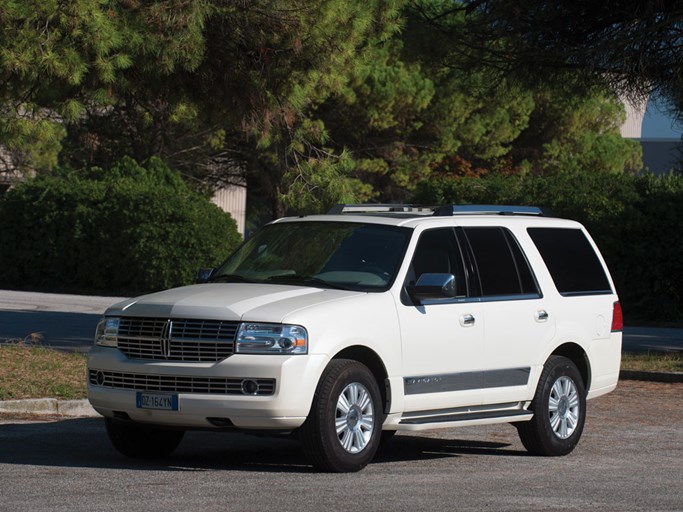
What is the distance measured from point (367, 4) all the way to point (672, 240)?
11740 millimetres

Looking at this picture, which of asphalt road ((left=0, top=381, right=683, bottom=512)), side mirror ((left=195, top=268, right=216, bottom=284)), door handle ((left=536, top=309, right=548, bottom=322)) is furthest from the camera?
door handle ((left=536, top=309, right=548, bottom=322))

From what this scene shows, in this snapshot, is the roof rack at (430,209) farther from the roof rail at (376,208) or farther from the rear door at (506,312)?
the rear door at (506,312)

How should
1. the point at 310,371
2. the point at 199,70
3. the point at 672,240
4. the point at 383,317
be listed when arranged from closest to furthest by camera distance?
the point at 310,371 → the point at 383,317 → the point at 199,70 → the point at 672,240

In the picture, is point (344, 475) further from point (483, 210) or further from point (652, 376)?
point (652, 376)

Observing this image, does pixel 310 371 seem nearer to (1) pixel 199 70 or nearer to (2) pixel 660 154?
(1) pixel 199 70

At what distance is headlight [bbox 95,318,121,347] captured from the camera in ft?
32.4

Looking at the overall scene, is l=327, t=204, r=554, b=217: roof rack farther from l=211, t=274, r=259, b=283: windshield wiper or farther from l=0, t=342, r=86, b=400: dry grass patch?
l=0, t=342, r=86, b=400: dry grass patch

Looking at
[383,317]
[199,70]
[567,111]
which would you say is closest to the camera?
[383,317]

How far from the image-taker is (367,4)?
1698 cm

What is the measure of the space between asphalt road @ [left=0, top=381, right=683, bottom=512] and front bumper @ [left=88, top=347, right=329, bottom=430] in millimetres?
389

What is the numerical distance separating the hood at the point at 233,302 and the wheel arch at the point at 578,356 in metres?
2.47

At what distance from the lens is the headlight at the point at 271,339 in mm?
9234

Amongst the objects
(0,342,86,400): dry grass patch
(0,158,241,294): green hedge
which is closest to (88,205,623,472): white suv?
(0,342,86,400): dry grass patch

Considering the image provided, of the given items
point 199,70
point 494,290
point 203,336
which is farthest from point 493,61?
point 203,336
